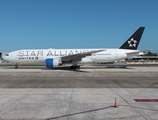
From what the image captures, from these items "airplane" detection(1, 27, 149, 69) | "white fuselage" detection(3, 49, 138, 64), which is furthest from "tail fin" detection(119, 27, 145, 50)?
"white fuselage" detection(3, 49, 138, 64)

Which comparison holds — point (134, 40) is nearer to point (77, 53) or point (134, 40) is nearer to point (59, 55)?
point (77, 53)

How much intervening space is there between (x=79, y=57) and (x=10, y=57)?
12.5m

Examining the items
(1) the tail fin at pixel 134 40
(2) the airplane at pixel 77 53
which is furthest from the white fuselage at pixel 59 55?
(1) the tail fin at pixel 134 40

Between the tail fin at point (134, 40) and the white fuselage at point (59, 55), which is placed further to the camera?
the tail fin at point (134, 40)

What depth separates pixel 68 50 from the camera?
2995cm

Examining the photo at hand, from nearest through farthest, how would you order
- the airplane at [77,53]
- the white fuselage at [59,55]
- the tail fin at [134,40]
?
the airplane at [77,53] < the white fuselage at [59,55] < the tail fin at [134,40]

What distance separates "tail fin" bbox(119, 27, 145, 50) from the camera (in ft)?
98.6

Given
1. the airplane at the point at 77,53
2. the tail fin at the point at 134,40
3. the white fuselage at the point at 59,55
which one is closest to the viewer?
the airplane at the point at 77,53

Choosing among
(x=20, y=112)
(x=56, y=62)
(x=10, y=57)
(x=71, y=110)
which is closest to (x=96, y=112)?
(x=71, y=110)

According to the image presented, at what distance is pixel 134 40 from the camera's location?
99.2ft

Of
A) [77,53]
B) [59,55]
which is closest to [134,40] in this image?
[77,53]

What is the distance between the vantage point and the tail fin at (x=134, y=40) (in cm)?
3006

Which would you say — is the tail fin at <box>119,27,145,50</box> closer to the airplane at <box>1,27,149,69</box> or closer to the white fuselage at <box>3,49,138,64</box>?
the airplane at <box>1,27,149,69</box>

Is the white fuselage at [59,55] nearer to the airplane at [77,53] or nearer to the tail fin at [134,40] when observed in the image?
the airplane at [77,53]
